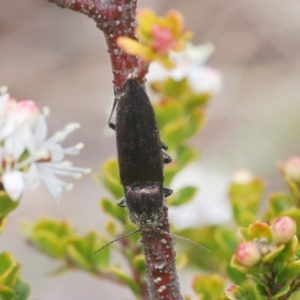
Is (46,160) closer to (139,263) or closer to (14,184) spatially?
(14,184)

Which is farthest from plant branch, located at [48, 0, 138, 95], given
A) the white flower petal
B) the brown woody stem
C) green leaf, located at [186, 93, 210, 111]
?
green leaf, located at [186, 93, 210, 111]

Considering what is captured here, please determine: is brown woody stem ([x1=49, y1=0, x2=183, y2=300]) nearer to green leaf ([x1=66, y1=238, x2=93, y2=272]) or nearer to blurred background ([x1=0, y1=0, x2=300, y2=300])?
green leaf ([x1=66, y1=238, x2=93, y2=272])

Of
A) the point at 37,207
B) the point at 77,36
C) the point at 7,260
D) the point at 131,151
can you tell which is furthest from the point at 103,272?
the point at 77,36

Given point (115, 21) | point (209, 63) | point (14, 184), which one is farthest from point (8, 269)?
point (209, 63)

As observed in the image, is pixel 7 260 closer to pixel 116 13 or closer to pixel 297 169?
pixel 116 13

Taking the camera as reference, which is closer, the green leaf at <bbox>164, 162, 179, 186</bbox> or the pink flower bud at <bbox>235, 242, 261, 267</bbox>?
the pink flower bud at <bbox>235, 242, 261, 267</bbox>

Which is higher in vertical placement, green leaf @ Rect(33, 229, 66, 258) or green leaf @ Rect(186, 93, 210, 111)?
green leaf @ Rect(186, 93, 210, 111)

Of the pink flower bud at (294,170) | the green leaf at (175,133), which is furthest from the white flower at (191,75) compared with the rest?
the pink flower bud at (294,170)
